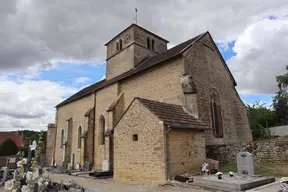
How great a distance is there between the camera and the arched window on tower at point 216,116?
49.8 feet

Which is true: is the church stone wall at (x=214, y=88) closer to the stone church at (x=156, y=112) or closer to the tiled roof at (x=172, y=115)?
the stone church at (x=156, y=112)

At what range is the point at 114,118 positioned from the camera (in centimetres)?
1753

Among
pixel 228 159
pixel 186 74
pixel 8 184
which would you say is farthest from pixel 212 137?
pixel 8 184

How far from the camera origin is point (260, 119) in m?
32.8

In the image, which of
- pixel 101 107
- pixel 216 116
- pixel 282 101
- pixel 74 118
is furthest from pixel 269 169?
pixel 282 101

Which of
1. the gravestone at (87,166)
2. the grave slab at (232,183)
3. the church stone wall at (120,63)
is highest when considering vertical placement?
the church stone wall at (120,63)

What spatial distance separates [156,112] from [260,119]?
2815cm

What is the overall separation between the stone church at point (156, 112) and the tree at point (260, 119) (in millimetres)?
12086

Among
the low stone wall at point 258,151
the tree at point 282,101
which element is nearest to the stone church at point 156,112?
the low stone wall at point 258,151

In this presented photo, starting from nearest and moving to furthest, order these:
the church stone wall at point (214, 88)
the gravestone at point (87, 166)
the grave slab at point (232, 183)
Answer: the grave slab at point (232, 183)
the church stone wall at point (214, 88)
the gravestone at point (87, 166)

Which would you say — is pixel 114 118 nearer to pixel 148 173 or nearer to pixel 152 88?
pixel 152 88

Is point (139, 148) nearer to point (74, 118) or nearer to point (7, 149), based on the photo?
point (74, 118)

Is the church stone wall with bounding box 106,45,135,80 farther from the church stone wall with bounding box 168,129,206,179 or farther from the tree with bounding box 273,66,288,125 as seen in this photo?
the tree with bounding box 273,66,288,125

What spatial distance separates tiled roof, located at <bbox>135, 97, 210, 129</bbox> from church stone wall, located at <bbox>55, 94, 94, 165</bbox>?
1226cm
